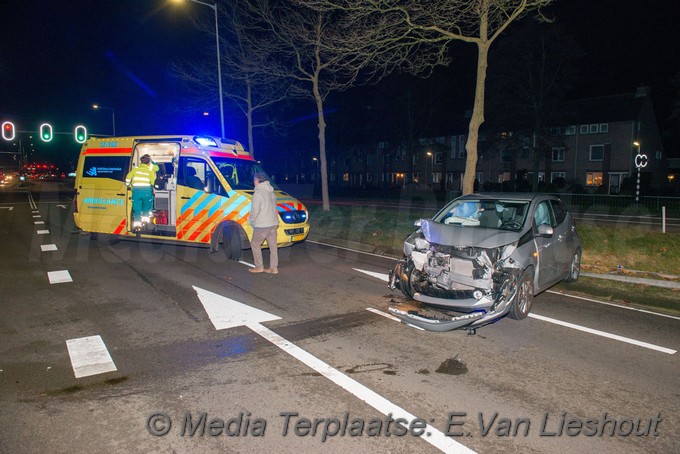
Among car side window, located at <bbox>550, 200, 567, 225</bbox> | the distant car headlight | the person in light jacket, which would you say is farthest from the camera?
the person in light jacket

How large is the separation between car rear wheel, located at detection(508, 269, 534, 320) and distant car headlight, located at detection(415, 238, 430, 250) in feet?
4.38

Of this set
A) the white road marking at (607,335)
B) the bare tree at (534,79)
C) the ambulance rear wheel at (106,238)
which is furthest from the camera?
the bare tree at (534,79)

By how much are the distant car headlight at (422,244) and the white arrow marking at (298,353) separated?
2287 millimetres

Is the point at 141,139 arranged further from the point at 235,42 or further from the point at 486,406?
the point at 235,42

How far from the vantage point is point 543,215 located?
770 centimetres

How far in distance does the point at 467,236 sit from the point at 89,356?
197 inches

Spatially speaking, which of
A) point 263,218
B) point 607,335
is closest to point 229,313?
point 263,218

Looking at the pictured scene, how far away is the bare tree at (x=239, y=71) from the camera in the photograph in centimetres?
2058

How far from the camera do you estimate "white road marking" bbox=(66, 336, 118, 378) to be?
188 inches

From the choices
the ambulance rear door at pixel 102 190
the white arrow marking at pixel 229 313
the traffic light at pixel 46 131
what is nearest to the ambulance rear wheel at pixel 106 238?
the ambulance rear door at pixel 102 190

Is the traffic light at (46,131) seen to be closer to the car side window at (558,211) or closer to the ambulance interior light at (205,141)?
the ambulance interior light at (205,141)

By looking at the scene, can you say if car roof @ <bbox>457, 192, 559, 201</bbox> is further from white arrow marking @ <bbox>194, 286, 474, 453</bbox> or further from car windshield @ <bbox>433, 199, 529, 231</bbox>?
white arrow marking @ <bbox>194, 286, 474, 453</bbox>

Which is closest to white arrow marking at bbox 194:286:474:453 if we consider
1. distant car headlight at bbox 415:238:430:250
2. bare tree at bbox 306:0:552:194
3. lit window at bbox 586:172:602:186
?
distant car headlight at bbox 415:238:430:250

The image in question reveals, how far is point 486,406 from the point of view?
160 inches
